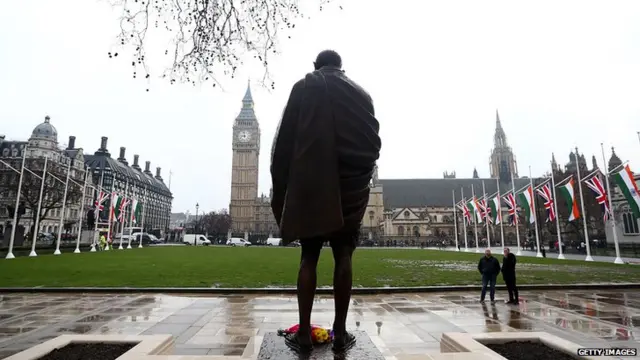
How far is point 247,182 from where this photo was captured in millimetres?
119500

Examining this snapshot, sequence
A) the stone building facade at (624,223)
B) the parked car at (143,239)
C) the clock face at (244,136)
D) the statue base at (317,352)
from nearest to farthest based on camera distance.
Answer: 1. the statue base at (317,352)
2. the stone building facade at (624,223)
3. the parked car at (143,239)
4. the clock face at (244,136)

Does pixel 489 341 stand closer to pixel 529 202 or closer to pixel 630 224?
pixel 529 202

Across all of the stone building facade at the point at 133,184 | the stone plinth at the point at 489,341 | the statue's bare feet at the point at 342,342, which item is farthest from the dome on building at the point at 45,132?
the stone plinth at the point at 489,341

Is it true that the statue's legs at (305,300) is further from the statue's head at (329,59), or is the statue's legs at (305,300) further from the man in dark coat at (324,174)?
the statue's head at (329,59)

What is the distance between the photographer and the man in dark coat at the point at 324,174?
3.44 metres

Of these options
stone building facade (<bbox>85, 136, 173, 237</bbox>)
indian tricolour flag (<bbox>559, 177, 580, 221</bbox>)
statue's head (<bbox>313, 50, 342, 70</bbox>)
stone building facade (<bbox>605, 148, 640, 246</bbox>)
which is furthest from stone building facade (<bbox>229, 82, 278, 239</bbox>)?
statue's head (<bbox>313, 50, 342, 70</bbox>)

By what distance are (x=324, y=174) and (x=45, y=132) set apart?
285 feet

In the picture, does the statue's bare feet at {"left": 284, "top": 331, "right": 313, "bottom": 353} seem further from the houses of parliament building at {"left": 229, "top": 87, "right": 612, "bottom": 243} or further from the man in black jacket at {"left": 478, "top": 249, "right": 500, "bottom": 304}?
the houses of parliament building at {"left": 229, "top": 87, "right": 612, "bottom": 243}

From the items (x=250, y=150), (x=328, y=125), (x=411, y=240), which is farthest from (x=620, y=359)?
(x=250, y=150)

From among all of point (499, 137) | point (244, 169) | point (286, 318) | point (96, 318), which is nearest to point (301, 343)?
point (286, 318)

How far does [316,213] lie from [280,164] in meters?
0.70

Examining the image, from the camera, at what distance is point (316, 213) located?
345cm

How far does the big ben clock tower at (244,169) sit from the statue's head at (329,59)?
369 ft

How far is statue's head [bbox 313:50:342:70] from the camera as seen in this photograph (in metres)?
4.15
